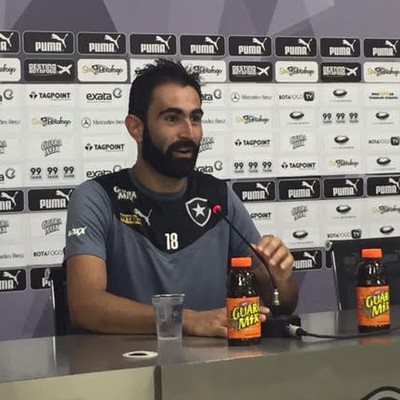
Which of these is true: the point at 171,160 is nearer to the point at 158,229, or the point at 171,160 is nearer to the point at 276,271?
the point at 158,229

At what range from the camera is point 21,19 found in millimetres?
3367

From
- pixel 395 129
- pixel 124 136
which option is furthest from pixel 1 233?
pixel 395 129

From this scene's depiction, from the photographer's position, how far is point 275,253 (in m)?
2.07

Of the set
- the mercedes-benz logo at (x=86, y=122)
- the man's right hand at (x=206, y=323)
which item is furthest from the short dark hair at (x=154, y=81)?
the man's right hand at (x=206, y=323)

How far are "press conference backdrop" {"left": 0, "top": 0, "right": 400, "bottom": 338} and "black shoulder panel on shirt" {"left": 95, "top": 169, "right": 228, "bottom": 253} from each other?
97 centimetres

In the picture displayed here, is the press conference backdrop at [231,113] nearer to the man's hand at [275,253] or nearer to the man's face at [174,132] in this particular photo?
the man's face at [174,132]

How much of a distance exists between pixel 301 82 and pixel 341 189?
1.75 ft

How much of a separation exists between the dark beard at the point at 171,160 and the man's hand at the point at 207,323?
707mm

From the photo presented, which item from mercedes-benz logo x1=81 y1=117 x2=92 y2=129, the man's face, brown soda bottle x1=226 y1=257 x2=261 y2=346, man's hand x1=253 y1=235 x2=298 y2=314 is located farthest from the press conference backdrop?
brown soda bottle x1=226 y1=257 x2=261 y2=346

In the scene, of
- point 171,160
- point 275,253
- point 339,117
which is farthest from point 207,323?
point 339,117

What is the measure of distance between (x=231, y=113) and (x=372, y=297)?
1994 millimetres

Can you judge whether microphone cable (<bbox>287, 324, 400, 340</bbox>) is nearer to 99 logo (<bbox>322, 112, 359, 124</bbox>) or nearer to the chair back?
the chair back

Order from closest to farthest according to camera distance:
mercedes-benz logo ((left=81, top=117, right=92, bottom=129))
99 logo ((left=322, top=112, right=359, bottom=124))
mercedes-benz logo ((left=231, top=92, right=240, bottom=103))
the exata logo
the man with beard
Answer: the man with beard < the exata logo < mercedes-benz logo ((left=81, top=117, right=92, bottom=129)) < mercedes-benz logo ((left=231, top=92, right=240, bottom=103)) < 99 logo ((left=322, top=112, right=359, bottom=124))

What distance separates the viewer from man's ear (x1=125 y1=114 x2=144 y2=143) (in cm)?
266
